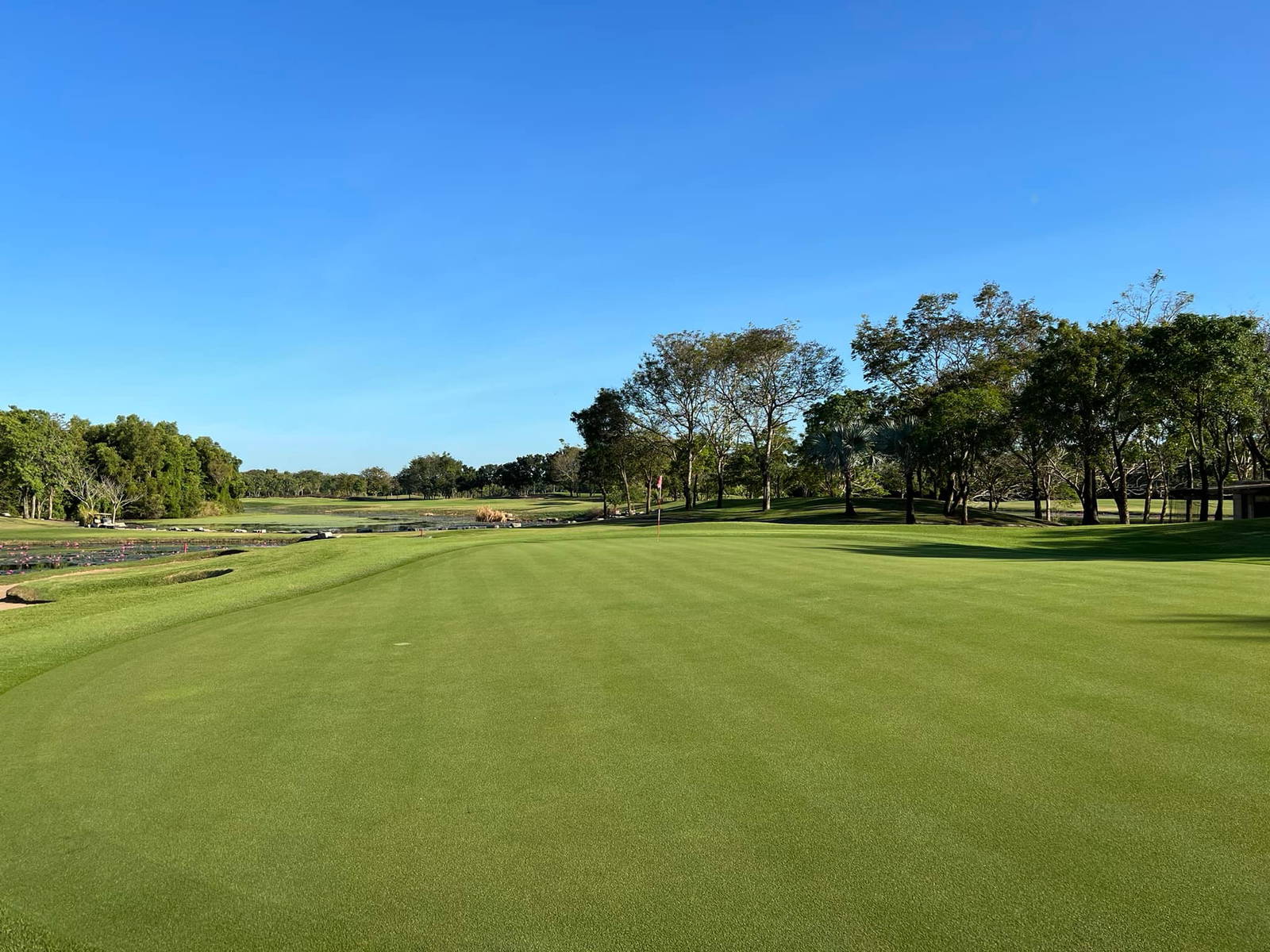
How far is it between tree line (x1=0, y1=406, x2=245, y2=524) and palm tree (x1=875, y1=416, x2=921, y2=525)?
2735 inches

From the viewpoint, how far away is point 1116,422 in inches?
1658

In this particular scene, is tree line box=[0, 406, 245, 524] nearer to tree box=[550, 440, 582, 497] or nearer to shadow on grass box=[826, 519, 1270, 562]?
tree box=[550, 440, 582, 497]

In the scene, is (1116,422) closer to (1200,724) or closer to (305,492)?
(1200,724)

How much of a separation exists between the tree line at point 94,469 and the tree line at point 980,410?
4778 centimetres

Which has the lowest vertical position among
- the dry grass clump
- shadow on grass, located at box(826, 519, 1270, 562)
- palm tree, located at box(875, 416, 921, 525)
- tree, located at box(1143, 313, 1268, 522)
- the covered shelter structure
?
the dry grass clump

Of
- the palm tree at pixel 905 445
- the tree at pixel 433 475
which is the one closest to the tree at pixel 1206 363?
the palm tree at pixel 905 445

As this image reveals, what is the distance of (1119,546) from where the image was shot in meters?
21.5

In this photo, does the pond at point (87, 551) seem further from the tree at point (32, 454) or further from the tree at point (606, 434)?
the tree at point (606, 434)

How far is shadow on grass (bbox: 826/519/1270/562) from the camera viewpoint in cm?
1784

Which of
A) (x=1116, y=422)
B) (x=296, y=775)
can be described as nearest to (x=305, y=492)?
(x=1116, y=422)

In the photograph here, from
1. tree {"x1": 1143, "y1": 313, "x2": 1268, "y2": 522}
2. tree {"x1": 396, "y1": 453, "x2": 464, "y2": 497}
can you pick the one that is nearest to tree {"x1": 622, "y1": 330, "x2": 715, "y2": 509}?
tree {"x1": 1143, "y1": 313, "x2": 1268, "y2": 522}

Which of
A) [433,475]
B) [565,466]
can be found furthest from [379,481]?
[565,466]

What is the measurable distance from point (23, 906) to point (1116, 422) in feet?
163

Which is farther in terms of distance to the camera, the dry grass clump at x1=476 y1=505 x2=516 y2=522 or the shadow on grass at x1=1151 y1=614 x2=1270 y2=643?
the dry grass clump at x1=476 y1=505 x2=516 y2=522
